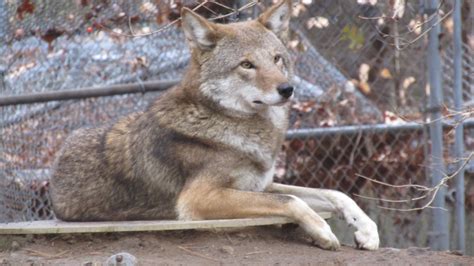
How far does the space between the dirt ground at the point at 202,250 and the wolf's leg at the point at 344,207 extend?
8 centimetres

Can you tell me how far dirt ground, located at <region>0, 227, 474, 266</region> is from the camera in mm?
4293

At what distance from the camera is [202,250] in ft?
14.6

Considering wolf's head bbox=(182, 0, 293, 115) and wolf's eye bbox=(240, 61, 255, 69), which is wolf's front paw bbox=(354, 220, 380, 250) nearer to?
wolf's head bbox=(182, 0, 293, 115)

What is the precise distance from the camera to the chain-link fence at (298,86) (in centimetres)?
689

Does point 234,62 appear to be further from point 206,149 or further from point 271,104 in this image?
point 206,149

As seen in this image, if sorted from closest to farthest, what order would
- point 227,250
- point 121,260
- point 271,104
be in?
point 121,260 → point 227,250 → point 271,104

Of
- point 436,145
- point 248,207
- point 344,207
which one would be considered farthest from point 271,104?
point 436,145

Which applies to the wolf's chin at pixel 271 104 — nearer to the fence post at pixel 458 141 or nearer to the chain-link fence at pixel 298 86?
the chain-link fence at pixel 298 86

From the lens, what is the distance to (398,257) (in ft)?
14.6

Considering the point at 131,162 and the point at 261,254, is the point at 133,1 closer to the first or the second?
the point at 131,162

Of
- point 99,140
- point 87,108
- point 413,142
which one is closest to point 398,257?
point 99,140

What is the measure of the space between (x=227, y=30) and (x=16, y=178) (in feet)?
8.73

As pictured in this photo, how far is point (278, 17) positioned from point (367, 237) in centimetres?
154

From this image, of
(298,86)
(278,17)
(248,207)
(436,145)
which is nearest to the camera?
(248,207)
